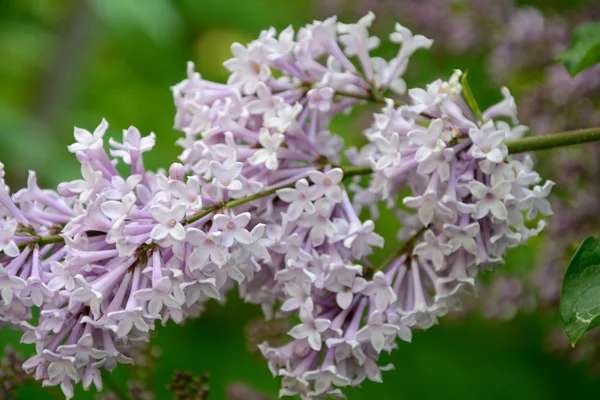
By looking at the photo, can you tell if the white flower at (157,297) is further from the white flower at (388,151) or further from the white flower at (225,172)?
the white flower at (388,151)

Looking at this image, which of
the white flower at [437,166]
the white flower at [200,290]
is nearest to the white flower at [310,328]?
the white flower at [200,290]

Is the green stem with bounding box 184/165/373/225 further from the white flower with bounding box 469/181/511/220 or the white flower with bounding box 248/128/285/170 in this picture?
the white flower with bounding box 469/181/511/220

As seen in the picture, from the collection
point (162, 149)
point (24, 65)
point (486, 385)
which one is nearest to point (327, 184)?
point (486, 385)

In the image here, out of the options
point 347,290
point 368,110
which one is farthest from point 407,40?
point 368,110

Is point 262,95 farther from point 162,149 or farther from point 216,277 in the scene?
point 162,149

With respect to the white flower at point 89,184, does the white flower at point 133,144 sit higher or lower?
higher

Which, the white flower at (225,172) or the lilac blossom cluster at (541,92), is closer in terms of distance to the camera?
the white flower at (225,172)
